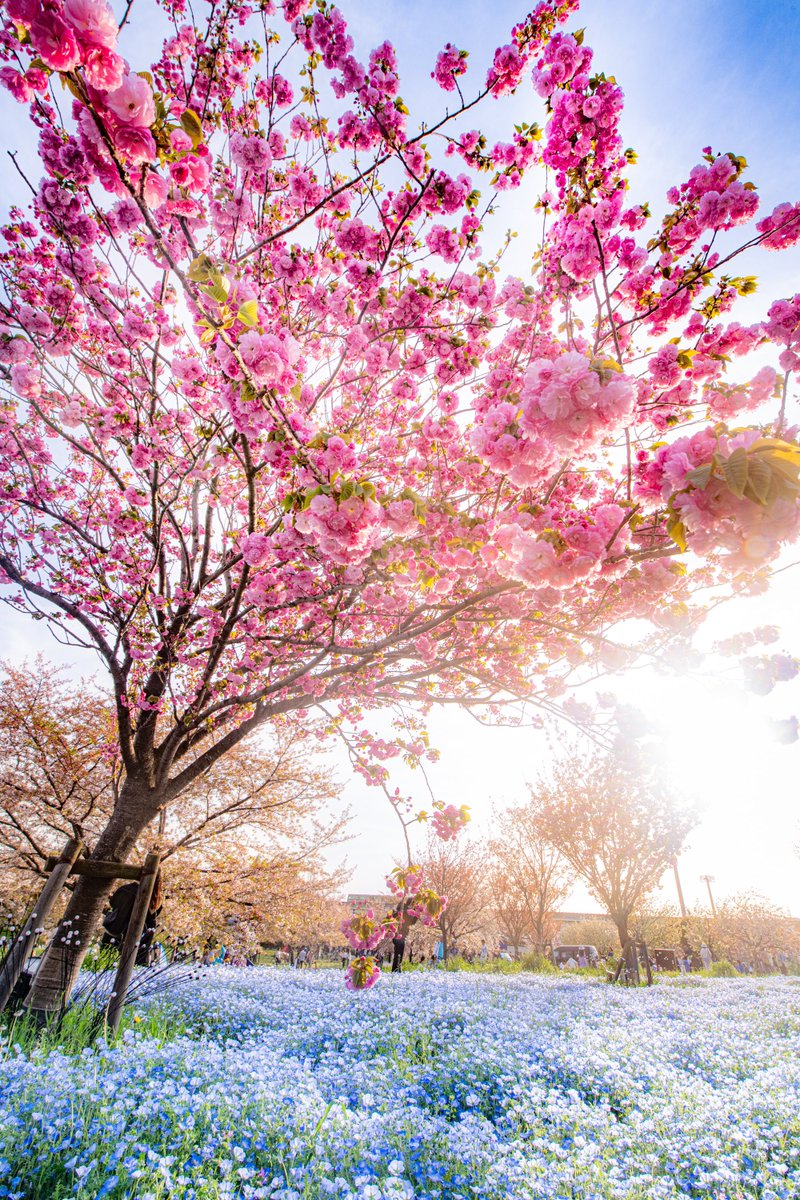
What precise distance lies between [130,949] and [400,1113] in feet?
11.0

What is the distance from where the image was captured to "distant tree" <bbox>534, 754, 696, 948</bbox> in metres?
18.3

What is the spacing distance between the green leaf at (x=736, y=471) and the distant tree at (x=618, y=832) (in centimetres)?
1800

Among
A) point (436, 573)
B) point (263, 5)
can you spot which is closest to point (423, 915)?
point (436, 573)

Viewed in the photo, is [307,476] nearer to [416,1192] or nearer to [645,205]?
[645,205]

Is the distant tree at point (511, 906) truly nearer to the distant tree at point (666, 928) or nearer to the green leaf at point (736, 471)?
the distant tree at point (666, 928)

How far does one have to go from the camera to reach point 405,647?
6.75m

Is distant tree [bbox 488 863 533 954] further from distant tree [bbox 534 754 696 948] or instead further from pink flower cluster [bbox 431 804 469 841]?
pink flower cluster [bbox 431 804 469 841]

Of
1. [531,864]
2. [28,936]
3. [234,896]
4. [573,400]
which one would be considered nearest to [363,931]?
[28,936]

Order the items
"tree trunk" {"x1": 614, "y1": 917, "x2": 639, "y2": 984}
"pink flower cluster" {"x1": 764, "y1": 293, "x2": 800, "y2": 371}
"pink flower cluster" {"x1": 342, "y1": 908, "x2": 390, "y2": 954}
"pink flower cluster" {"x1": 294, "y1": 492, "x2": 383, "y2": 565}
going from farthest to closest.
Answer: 1. "tree trunk" {"x1": 614, "y1": 917, "x2": 639, "y2": 984}
2. "pink flower cluster" {"x1": 342, "y1": 908, "x2": 390, "y2": 954}
3. "pink flower cluster" {"x1": 764, "y1": 293, "x2": 800, "y2": 371}
4. "pink flower cluster" {"x1": 294, "y1": 492, "x2": 383, "y2": 565}

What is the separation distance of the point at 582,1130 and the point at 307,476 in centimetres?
527

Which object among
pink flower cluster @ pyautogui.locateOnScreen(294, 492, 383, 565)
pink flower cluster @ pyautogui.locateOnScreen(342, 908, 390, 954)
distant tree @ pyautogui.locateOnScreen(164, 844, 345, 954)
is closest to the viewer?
pink flower cluster @ pyautogui.locateOnScreen(294, 492, 383, 565)

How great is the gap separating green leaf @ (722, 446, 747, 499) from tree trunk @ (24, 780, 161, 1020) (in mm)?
7005

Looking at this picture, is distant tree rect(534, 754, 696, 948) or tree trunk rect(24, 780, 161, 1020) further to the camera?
distant tree rect(534, 754, 696, 948)

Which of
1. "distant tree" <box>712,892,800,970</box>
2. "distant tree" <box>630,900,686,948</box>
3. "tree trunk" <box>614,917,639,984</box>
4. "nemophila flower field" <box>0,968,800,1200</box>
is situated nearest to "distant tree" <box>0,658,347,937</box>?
"nemophila flower field" <box>0,968,800,1200</box>
